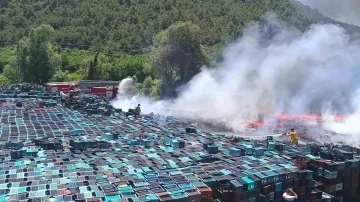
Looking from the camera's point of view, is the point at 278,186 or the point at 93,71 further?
the point at 93,71

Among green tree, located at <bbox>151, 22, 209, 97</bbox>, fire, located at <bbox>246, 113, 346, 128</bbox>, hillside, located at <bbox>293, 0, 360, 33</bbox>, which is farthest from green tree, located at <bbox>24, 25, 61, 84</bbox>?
hillside, located at <bbox>293, 0, 360, 33</bbox>

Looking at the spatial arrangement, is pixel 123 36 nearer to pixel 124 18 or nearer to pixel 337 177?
pixel 124 18

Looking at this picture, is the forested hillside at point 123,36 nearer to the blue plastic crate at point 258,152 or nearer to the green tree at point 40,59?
the green tree at point 40,59

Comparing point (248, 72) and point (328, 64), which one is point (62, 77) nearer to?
point (248, 72)

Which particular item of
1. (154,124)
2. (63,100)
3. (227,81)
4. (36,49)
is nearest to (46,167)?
(154,124)

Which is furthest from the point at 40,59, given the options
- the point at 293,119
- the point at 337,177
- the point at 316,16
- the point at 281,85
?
the point at 316,16

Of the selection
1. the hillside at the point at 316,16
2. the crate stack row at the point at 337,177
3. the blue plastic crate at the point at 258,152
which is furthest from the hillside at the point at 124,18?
the crate stack row at the point at 337,177
